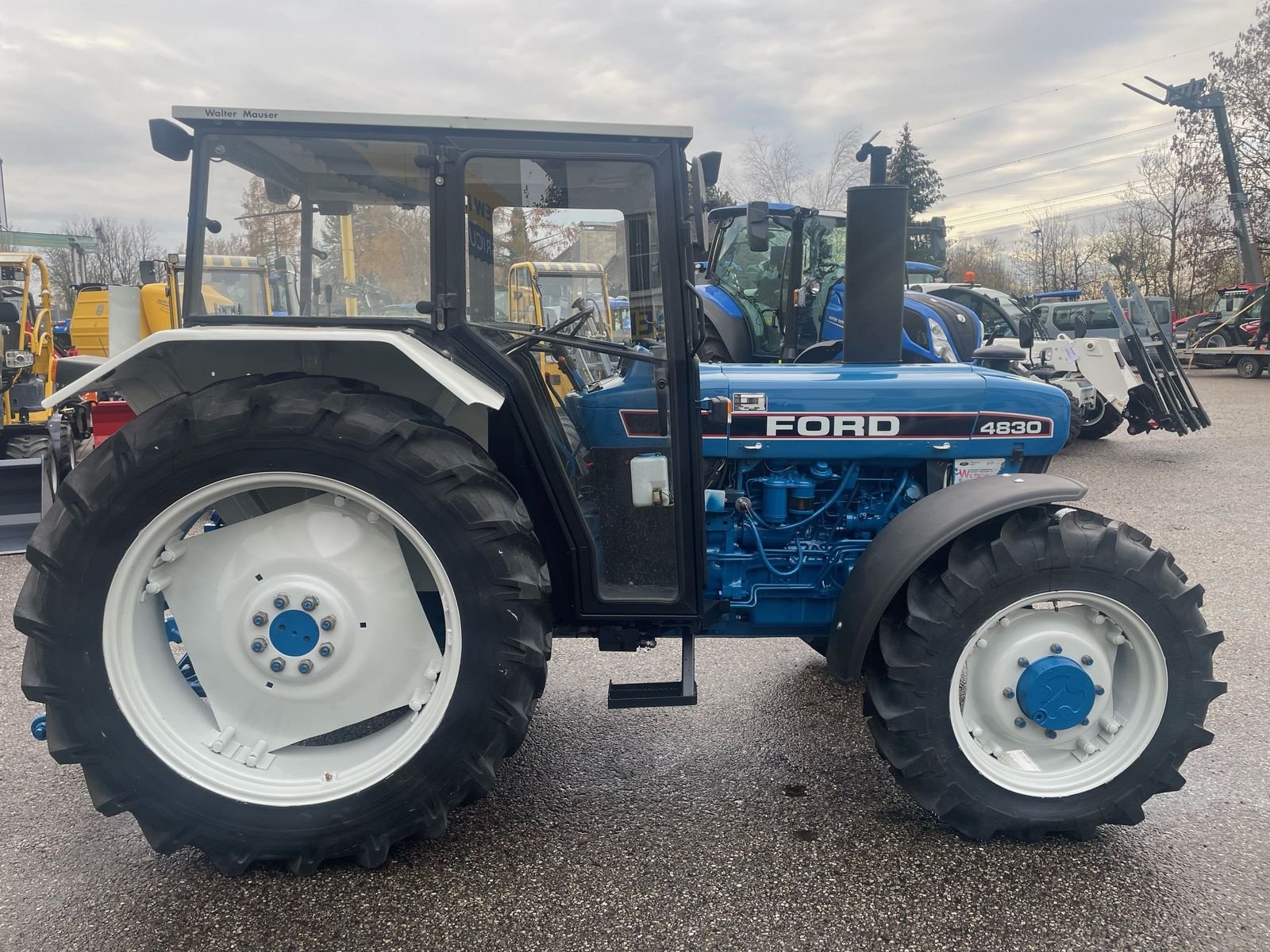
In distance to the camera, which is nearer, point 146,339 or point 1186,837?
point 146,339

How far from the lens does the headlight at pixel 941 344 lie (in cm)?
903

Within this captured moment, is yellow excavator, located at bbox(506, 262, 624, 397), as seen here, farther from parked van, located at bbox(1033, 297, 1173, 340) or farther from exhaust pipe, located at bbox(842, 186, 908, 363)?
parked van, located at bbox(1033, 297, 1173, 340)

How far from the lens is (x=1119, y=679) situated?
101 inches

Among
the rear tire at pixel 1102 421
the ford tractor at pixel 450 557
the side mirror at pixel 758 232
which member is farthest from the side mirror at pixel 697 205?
the rear tire at pixel 1102 421

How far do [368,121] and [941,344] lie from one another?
7.90 m

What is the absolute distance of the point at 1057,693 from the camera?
245cm

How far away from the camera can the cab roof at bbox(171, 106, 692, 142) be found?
2314 millimetres

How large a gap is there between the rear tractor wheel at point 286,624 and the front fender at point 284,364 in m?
0.15

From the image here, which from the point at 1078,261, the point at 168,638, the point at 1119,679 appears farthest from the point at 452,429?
the point at 1078,261

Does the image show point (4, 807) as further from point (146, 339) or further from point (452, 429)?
point (452, 429)

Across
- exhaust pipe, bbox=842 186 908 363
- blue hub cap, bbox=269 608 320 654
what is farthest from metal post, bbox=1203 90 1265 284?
blue hub cap, bbox=269 608 320 654

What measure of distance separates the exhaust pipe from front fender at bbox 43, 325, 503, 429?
138 centimetres

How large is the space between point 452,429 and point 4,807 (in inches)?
76.7

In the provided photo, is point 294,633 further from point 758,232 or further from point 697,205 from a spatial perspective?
point 758,232
